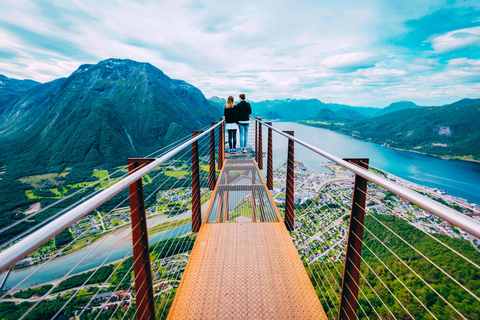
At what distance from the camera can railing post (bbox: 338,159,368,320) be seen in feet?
4.85

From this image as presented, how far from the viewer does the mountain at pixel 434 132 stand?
42.6 meters

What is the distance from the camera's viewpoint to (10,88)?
477 feet

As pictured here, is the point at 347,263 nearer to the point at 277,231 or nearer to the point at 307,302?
the point at 307,302

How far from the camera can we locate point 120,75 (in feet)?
363

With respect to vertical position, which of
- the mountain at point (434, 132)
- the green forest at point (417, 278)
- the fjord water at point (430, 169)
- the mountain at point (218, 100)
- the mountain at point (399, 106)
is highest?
the mountain at point (218, 100)

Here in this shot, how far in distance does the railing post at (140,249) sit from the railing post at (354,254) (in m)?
1.37

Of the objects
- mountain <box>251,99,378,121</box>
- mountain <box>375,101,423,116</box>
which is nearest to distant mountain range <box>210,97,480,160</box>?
mountain <box>375,101,423,116</box>

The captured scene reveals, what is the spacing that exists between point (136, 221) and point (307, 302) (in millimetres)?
1439

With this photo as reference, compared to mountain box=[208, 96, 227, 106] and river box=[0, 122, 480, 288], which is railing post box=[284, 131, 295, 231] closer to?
river box=[0, 122, 480, 288]

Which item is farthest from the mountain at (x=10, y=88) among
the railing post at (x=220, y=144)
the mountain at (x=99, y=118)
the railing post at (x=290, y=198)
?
the railing post at (x=290, y=198)

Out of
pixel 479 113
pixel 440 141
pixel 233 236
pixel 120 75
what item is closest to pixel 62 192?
pixel 233 236

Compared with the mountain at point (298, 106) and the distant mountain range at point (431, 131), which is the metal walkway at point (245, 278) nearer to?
the distant mountain range at point (431, 131)

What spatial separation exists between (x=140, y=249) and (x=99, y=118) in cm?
8364

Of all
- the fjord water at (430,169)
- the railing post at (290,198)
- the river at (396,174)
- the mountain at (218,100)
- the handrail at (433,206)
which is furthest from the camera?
the mountain at (218,100)
